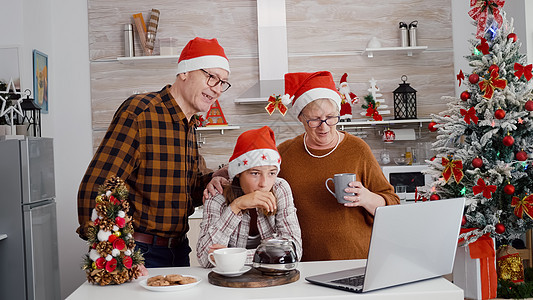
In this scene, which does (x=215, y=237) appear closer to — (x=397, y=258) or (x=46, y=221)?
(x=397, y=258)

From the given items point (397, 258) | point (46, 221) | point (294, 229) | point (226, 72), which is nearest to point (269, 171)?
point (294, 229)

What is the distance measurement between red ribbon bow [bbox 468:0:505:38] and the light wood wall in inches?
75.8

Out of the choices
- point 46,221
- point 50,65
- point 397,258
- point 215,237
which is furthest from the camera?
point 50,65

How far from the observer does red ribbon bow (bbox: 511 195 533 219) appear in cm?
273

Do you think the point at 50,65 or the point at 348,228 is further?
the point at 50,65

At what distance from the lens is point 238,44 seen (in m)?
4.82

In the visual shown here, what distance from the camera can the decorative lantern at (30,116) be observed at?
3742 millimetres

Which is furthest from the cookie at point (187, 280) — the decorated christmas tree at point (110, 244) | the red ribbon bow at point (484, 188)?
the red ribbon bow at point (484, 188)

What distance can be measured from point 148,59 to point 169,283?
336cm

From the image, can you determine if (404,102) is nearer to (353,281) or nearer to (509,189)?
(509,189)

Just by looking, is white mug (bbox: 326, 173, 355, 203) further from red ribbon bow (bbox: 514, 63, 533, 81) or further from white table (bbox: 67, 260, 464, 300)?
red ribbon bow (bbox: 514, 63, 533, 81)

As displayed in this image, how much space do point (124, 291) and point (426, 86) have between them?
3.80 m

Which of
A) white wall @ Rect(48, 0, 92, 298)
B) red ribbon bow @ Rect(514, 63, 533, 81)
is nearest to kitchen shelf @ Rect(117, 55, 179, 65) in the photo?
white wall @ Rect(48, 0, 92, 298)

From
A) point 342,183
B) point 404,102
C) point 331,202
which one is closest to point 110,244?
point 342,183
